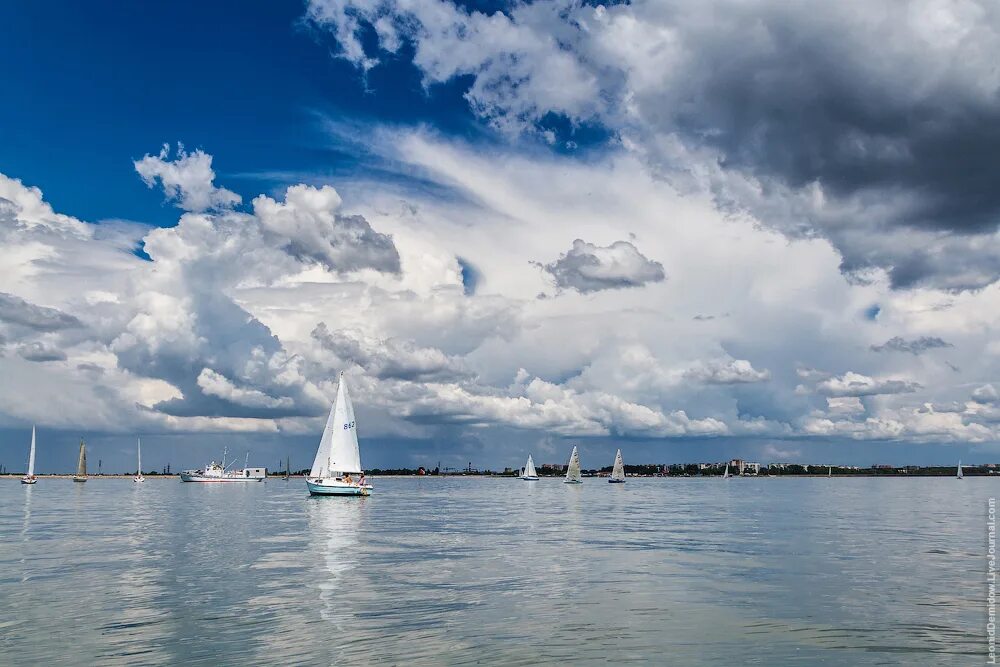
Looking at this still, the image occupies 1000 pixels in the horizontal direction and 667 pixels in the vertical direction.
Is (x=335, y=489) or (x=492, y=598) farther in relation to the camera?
(x=335, y=489)

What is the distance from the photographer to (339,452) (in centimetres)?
14438

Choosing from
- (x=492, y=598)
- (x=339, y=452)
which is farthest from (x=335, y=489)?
(x=492, y=598)

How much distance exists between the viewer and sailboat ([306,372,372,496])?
144 m

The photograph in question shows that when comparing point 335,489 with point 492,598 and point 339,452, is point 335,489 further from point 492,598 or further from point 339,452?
point 492,598

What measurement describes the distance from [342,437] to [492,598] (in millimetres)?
107624

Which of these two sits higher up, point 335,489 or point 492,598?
point 492,598

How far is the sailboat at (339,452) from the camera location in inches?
5655

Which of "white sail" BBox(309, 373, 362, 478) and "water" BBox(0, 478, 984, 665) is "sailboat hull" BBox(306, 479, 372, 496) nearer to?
"white sail" BBox(309, 373, 362, 478)

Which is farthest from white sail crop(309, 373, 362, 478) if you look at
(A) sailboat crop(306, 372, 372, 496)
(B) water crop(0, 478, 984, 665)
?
(B) water crop(0, 478, 984, 665)

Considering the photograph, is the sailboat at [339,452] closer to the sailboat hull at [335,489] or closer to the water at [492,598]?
the sailboat hull at [335,489]

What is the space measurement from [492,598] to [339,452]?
108 meters

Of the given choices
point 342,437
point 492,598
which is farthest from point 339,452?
point 492,598

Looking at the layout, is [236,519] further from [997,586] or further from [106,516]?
[997,586]

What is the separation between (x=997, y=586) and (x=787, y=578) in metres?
10.9
